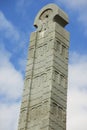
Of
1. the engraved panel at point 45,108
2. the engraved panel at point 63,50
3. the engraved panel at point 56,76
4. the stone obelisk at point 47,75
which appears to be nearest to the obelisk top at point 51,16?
the stone obelisk at point 47,75

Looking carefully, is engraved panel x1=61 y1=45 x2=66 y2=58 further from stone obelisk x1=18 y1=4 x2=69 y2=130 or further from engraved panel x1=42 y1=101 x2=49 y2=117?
engraved panel x1=42 y1=101 x2=49 y2=117

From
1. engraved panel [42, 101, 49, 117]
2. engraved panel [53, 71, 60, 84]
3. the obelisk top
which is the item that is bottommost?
engraved panel [42, 101, 49, 117]

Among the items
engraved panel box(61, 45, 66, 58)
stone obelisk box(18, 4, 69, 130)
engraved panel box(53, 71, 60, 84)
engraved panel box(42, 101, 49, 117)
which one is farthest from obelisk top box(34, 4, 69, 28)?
engraved panel box(42, 101, 49, 117)

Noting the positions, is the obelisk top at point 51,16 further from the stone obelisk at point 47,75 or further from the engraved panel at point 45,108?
the engraved panel at point 45,108

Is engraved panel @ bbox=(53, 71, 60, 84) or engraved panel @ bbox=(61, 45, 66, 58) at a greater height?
engraved panel @ bbox=(61, 45, 66, 58)

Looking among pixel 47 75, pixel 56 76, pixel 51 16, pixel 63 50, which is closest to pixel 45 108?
pixel 47 75

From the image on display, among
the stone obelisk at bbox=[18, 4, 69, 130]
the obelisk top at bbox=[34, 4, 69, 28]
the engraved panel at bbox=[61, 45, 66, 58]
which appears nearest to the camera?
the stone obelisk at bbox=[18, 4, 69, 130]

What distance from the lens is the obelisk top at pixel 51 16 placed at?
121ft

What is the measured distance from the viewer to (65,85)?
3406 cm

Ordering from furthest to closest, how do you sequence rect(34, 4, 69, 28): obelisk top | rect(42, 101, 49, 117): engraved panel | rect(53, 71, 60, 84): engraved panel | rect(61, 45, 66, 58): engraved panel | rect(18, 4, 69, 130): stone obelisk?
rect(34, 4, 69, 28): obelisk top → rect(61, 45, 66, 58): engraved panel → rect(53, 71, 60, 84): engraved panel → rect(18, 4, 69, 130): stone obelisk → rect(42, 101, 49, 117): engraved panel

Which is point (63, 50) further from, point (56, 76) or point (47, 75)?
point (47, 75)

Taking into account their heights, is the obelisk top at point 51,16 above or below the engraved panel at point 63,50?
above

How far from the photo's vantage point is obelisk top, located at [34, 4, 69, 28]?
3688 cm

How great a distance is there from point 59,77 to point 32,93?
262 cm
